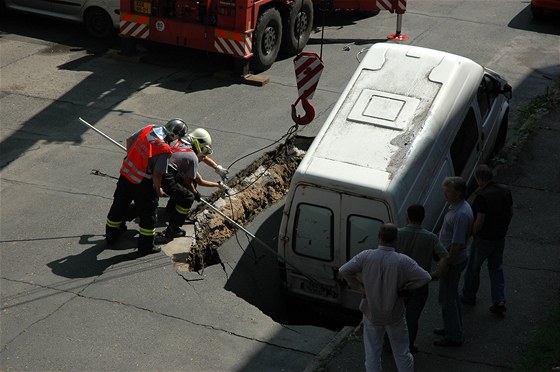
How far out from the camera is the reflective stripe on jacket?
33.4 feet

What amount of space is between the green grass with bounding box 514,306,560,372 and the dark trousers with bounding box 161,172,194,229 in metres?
4.30

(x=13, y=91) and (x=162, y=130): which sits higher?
(x=162, y=130)

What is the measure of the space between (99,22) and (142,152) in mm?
8094

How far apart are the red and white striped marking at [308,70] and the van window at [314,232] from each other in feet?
12.3

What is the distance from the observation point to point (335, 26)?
19.2 metres

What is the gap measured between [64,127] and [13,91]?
182cm

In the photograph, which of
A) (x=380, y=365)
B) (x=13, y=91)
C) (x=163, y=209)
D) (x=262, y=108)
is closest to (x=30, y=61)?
(x=13, y=91)

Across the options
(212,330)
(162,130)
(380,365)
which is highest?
(162,130)

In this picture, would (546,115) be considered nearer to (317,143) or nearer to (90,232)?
(317,143)

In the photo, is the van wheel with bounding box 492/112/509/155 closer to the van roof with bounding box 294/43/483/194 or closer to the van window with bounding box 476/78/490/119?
the van window with bounding box 476/78/490/119

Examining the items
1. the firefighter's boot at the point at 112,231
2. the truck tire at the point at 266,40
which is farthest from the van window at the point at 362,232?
the truck tire at the point at 266,40

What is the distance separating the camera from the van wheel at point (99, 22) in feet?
57.4

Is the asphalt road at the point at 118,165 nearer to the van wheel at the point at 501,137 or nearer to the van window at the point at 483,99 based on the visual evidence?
the van wheel at the point at 501,137

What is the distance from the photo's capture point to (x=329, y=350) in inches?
332
